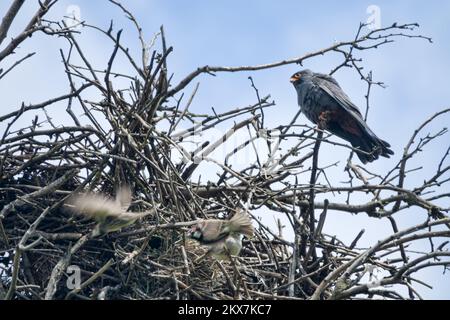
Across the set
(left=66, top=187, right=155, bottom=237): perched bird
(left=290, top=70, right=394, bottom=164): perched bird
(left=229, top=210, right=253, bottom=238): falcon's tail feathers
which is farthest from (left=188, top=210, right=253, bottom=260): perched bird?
(left=290, top=70, right=394, bottom=164): perched bird

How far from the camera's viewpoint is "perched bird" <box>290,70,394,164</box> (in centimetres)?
696

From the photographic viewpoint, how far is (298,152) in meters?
5.82

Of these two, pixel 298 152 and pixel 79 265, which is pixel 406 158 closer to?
pixel 298 152

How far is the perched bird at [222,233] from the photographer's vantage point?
198 inches

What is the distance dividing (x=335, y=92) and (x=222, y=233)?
273cm

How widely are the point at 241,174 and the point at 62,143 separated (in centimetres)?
117

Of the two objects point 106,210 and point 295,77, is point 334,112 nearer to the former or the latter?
point 295,77

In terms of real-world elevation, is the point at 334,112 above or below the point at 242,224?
above

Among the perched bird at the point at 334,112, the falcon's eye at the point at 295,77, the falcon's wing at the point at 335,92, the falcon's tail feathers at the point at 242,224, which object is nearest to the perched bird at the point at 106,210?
the falcon's tail feathers at the point at 242,224

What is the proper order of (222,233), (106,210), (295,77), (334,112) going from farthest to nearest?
(295,77), (334,112), (106,210), (222,233)

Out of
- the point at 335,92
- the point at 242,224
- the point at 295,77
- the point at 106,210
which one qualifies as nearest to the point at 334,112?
the point at 335,92

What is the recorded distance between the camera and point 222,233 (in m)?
5.04

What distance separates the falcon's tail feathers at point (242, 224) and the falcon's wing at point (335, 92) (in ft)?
7.66
